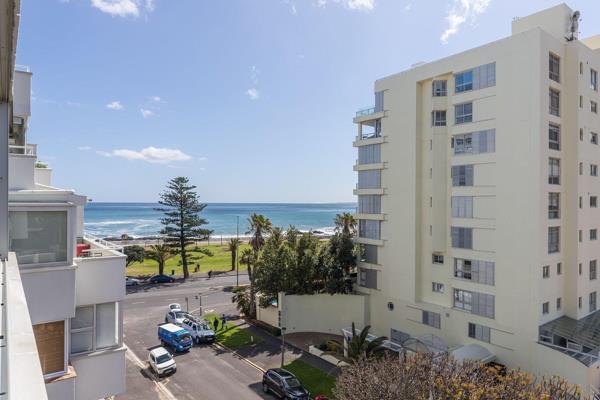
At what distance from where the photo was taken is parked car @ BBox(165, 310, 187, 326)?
1110 inches

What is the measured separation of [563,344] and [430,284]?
7.25m

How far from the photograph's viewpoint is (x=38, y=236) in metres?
8.55

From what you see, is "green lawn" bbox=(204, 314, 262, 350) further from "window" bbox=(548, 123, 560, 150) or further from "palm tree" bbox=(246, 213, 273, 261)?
"window" bbox=(548, 123, 560, 150)

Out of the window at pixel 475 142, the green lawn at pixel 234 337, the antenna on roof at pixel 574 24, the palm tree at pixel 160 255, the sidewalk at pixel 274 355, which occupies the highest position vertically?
the antenna on roof at pixel 574 24

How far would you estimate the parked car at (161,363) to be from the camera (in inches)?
816

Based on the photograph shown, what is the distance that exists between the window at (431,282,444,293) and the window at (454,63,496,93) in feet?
38.4

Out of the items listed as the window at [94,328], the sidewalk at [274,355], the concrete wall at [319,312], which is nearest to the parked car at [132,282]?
the sidewalk at [274,355]

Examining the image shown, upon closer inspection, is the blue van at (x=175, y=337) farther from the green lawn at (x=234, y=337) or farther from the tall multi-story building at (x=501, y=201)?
the tall multi-story building at (x=501, y=201)

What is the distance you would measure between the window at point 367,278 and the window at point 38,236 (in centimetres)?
2157

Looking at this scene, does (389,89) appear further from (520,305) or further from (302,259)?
(520,305)

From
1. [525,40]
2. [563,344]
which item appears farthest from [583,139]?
[563,344]

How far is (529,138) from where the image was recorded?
1962cm

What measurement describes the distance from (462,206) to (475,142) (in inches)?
146

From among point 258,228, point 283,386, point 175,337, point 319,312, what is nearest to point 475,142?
point 319,312
